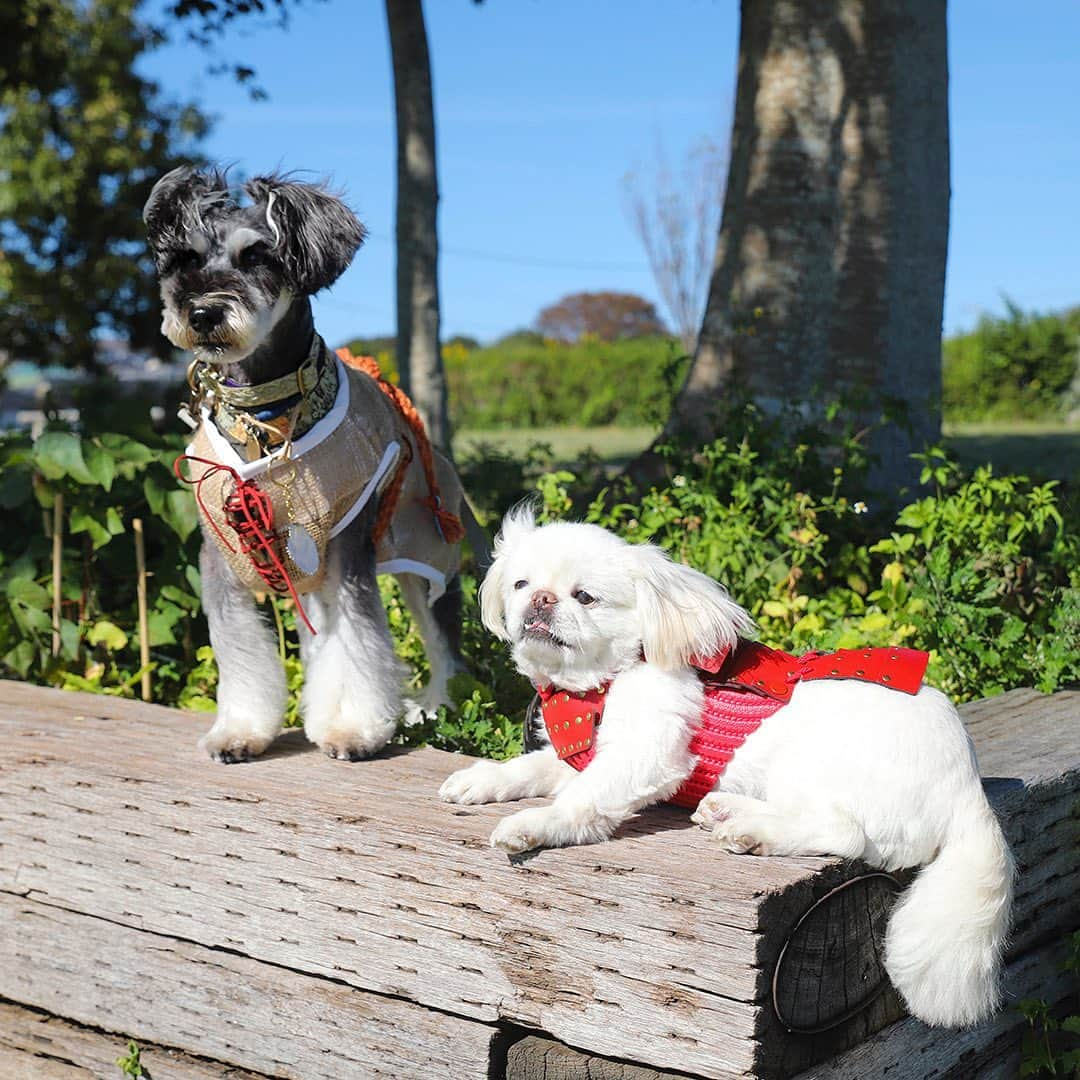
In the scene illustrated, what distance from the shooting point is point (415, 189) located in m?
7.33

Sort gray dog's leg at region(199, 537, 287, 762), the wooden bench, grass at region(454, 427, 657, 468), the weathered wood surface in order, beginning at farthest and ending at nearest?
grass at region(454, 427, 657, 468), gray dog's leg at region(199, 537, 287, 762), the weathered wood surface, the wooden bench

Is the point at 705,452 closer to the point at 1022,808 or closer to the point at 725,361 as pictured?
the point at 725,361

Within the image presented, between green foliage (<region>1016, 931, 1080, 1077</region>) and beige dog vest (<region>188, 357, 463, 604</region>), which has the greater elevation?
beige dog vest (<region>188, 357, 463, 604</region>)

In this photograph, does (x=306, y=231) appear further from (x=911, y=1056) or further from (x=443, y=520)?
(x=911, y=1056)

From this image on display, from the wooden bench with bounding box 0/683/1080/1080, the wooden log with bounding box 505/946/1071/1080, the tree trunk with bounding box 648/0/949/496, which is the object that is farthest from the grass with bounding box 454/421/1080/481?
the wooden log with bounding box 505/946/1071/1080

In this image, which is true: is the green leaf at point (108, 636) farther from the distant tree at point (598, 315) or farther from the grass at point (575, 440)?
the distant tree at point (598, 315)

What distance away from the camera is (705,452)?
17.1 feet

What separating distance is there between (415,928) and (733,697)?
822mm

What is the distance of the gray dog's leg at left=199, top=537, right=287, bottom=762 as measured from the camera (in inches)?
141

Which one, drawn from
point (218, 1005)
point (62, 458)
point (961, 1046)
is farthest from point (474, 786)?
point (62, 458)

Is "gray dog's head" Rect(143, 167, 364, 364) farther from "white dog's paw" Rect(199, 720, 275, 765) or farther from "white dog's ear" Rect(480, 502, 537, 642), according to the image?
"white dog's paw" Rect(199, 720, 275, 765)

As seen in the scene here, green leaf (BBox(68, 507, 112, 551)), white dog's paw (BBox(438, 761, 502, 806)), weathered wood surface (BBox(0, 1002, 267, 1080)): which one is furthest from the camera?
green leaf (BBox(68, 507, 112, 551))

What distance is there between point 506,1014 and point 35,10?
10741mm

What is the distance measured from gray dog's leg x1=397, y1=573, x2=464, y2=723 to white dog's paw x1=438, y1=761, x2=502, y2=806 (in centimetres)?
118
